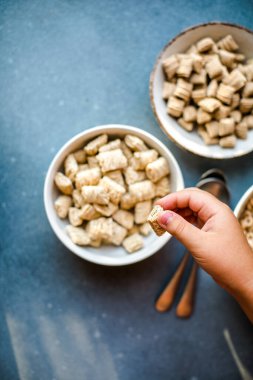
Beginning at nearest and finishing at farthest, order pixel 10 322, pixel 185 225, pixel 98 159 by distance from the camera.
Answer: pixel 185 225 → pixel 98 159 → pixel 10 322

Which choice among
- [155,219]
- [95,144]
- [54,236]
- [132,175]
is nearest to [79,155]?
[95,144]

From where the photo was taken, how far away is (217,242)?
44.4 inches

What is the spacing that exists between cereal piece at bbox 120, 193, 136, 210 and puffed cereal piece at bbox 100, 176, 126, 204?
0.02 m

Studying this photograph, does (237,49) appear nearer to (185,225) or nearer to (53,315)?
(185,225)

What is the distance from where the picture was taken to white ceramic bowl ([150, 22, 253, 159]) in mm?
1402

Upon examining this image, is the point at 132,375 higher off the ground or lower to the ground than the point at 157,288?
lower

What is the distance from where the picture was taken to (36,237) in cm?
149

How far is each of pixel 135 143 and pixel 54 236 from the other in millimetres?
409

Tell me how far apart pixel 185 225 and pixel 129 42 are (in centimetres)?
72

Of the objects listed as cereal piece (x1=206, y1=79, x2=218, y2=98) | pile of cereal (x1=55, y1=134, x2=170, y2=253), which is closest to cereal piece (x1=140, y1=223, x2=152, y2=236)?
pile of cereal (x1=55, y1=134, x2=170, y2=253)

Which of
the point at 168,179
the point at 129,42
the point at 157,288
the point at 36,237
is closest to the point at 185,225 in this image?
the point at 168,179

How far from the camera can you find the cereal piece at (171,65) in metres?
1.40

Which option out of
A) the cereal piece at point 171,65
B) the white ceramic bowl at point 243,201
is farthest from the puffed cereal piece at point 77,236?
the cereal piece at point 171,65

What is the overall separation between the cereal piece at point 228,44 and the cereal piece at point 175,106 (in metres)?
0.22
